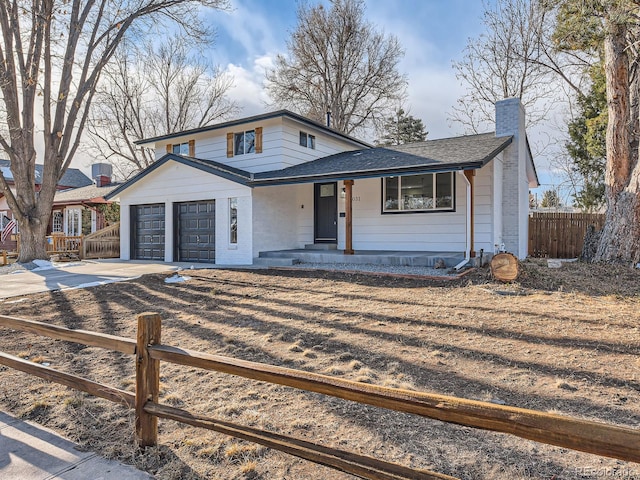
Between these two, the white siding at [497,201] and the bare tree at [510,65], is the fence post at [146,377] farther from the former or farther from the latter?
the bare tree at [510,65]

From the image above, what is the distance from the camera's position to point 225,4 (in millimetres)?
14633

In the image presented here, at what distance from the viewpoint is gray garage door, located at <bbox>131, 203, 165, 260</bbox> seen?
15367 mm

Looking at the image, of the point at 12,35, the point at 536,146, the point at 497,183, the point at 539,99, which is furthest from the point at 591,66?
the point at 12,35

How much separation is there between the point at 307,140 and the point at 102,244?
33.1 feet

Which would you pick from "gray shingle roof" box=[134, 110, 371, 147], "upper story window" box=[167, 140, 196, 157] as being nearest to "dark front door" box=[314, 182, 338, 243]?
"gray shingle roof" box=[134, 110, 371, 147]

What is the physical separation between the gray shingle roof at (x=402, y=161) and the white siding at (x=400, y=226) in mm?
918

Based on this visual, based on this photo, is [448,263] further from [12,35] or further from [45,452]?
[12,35]

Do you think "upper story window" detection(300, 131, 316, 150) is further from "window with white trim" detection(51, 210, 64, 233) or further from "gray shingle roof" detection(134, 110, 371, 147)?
"window with white trim" detection(51, 210, 64, 233)

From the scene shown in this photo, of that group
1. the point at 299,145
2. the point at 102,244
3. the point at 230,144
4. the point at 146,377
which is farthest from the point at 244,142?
the point at 146,377

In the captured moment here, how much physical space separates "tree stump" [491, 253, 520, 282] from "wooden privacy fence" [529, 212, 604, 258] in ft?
30.6

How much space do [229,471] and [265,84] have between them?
2619cm

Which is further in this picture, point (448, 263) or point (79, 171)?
point (79, 171)

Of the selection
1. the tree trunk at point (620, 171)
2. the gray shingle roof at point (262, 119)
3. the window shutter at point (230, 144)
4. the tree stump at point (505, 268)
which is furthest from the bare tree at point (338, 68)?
the tree stump at point (505, 268)

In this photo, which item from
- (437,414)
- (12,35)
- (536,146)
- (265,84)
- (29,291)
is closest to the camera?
(437,414)
